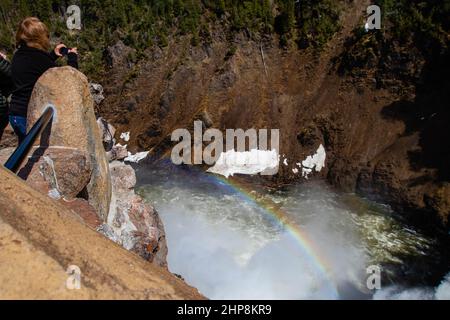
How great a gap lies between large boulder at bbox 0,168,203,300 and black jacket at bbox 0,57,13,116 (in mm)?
3065

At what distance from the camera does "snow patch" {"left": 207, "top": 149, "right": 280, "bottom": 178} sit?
22141 millimetres

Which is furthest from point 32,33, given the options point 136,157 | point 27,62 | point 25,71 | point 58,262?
point 136,157

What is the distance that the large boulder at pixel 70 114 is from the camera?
550 cm

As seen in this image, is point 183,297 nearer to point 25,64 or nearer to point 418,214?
point 25,64

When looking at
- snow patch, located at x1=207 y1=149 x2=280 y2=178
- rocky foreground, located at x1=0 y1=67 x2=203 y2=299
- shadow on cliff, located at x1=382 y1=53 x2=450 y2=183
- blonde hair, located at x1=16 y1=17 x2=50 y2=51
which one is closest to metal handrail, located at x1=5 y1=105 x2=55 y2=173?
rocky foreground, located at x1=0 y1=67 x2=203 y2=299

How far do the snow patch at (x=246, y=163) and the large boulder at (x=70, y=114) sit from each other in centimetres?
1558

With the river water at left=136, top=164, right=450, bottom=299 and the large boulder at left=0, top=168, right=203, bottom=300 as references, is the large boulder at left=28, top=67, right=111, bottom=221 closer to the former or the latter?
the large boulder at left=0, top=168, right=203, bottom=300

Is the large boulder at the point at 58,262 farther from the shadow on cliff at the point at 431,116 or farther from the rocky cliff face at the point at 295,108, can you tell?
the shadow on cliff at the point at 431,116

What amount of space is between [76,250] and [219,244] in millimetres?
14708

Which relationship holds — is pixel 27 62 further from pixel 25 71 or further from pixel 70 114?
pixel 70 114

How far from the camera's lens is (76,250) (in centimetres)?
262

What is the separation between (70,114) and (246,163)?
Result: 55.4ft

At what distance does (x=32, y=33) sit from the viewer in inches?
200

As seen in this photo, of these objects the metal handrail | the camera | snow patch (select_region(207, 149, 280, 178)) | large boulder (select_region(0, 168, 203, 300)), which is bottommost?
snow patch (select_region(207, 149, 280, 178))
